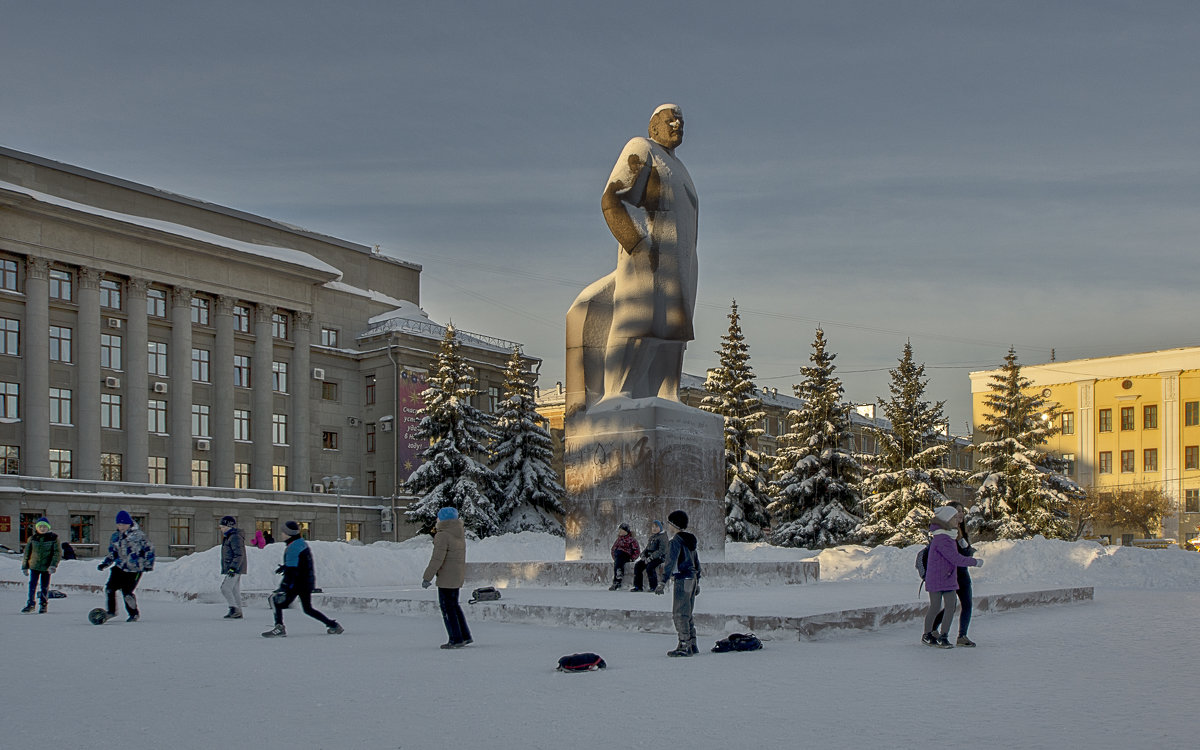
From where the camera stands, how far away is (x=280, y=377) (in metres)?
62.1

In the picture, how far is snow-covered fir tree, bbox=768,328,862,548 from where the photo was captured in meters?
41.3

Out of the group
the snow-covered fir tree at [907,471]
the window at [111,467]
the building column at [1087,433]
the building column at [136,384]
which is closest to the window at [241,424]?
the building column at [136,384]

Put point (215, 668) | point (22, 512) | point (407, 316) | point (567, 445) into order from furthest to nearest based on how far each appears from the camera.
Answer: point (407, 316) → point (22, 512) → point (567, 445) → point (215, 668)

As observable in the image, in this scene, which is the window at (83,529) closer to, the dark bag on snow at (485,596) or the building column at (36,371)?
the building column at (36,371)

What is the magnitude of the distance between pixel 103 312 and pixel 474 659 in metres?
49.0

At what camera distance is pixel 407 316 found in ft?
231

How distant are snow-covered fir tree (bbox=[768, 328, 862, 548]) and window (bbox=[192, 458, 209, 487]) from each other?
29412mm

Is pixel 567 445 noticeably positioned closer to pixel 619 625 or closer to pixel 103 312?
pixel 619 625

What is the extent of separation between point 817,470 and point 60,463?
32.9 m

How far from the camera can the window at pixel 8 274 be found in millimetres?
49625

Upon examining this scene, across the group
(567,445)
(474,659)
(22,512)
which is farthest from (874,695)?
(22,512)

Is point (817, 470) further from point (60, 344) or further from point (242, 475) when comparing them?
point (60, 344)

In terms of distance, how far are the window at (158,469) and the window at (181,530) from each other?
9.43 ft

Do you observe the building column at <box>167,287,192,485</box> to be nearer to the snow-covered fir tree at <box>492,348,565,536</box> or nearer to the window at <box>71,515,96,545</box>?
the window at <box>71,515,96,545</box>
